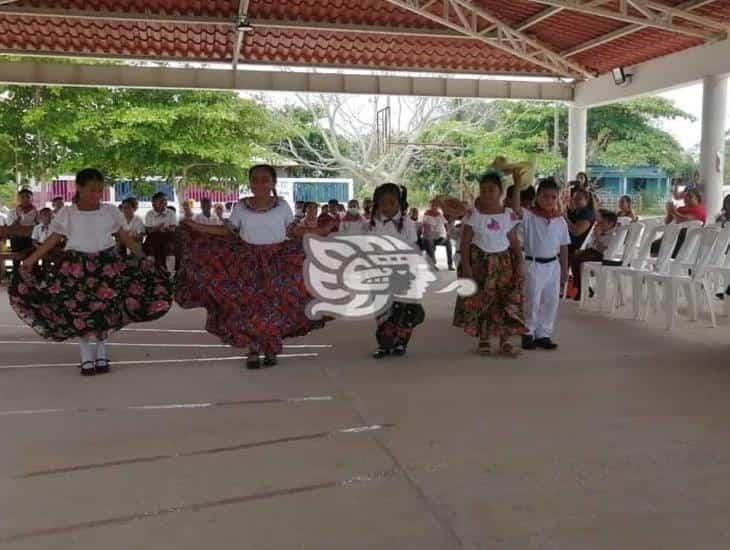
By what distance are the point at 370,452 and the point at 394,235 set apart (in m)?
2.27

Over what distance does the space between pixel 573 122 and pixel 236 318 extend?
32.9ft

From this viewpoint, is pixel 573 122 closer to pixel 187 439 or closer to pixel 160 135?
pixel 160 135

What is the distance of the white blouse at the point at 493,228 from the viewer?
5.12m

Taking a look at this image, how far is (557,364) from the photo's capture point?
493 cm

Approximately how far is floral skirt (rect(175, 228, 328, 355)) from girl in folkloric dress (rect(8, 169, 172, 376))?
44cm

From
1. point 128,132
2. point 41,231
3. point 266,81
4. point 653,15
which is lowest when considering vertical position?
point 41,231

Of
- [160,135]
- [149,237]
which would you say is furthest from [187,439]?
[160,135]

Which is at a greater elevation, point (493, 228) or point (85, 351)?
point (493, 228)

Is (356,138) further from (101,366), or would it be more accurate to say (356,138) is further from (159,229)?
(101,366)

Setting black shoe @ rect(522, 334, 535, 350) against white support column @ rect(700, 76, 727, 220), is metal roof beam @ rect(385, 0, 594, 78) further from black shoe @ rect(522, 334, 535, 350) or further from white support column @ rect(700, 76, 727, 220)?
black shoe @ rect(522, 334, 535, 350)

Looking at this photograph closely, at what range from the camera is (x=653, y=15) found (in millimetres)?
9281

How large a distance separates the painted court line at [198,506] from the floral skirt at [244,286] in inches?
84.6

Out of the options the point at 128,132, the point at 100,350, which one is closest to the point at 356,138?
the point at 128,132

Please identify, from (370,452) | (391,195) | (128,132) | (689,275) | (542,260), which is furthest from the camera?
(128,132)
